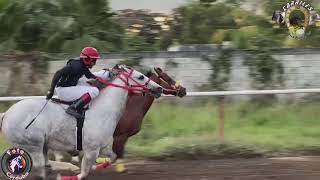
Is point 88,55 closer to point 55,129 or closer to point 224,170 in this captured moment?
point 55,129

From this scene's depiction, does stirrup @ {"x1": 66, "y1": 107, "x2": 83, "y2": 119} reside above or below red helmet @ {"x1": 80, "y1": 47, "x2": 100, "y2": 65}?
below

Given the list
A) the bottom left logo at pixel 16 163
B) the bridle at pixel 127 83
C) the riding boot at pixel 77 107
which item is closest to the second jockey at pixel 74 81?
the riding boot at pixel 77 107

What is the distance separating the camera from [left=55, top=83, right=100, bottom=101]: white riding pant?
7.64 metres

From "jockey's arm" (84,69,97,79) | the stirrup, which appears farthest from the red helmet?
the stirrup

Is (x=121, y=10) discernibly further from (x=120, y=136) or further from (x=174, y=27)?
(x=120, y=136)

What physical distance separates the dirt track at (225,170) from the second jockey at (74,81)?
132 cm

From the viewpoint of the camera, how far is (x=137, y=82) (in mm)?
8023

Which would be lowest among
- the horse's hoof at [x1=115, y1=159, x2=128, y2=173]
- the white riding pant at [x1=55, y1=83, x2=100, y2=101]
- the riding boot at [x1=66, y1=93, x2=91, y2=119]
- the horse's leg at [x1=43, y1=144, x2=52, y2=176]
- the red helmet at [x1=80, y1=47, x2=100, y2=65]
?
the horse's hoof at [x1=115, y1=159, x2=128, y2=173]

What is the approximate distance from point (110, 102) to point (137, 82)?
493 millimetres

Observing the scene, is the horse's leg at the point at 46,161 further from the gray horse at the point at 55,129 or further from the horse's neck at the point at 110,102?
the horse's neck at the point at 110,102

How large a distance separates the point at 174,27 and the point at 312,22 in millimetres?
3572

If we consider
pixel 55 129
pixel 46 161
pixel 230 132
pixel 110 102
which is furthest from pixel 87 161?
pixel 230 132

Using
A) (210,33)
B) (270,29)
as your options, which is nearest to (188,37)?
(210,33)

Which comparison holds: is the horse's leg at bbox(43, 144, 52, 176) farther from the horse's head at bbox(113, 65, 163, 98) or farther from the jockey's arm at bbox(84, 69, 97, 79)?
the horse's head at bbox(113, 65, 163, 98)
